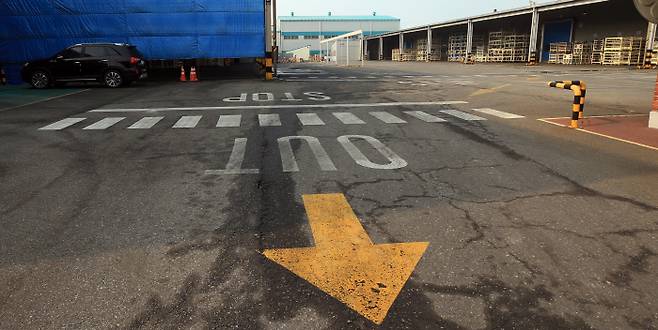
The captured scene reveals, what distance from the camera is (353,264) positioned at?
11.8 feet

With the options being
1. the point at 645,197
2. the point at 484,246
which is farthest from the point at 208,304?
the point at 645,197

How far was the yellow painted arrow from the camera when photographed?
3.12 metres

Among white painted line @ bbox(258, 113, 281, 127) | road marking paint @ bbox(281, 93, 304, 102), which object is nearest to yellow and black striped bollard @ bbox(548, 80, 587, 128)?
white painted line @ bbox(258, 113, 281, 127)

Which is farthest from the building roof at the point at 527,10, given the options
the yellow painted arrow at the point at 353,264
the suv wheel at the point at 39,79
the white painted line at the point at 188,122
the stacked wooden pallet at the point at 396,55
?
the yellow painted arrow at the point at 353,264

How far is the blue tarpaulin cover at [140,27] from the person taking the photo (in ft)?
71.7

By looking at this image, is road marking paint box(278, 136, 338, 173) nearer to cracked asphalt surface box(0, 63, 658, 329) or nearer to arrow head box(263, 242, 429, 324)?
cracked asphalt surface box(0, 63, 658, 329)

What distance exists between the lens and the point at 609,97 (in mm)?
14852

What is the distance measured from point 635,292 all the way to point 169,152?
255 inches

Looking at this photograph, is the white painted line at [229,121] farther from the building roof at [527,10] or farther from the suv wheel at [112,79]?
the building roof at [527,10]

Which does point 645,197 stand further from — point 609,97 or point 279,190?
point 609,97

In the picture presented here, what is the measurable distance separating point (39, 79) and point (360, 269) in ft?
66.6

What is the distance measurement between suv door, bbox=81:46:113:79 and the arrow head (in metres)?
18.1

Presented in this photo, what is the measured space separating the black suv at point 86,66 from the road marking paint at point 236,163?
13521 millimetres

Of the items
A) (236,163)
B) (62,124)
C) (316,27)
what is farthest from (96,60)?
(316,27)
